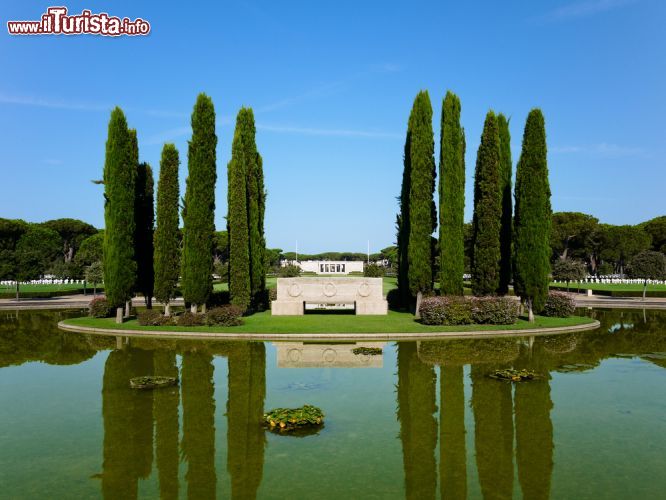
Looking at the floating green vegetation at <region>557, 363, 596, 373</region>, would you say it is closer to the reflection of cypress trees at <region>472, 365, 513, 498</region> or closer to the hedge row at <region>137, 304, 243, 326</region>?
the reflection of cypress trees at <region>472, 365, 513, 498</region>

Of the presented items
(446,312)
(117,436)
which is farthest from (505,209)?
(117,436)

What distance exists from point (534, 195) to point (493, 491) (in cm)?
2115

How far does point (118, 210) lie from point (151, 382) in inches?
565

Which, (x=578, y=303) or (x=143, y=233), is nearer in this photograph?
(x=143, y=233)

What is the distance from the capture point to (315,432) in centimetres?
974

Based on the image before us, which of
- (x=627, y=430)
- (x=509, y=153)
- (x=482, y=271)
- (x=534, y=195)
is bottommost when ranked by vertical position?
(x=627, y=430)

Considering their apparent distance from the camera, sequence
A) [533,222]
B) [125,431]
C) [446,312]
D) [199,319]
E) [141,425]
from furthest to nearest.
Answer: [533,222]
[199,319]
[446,312]
[141,425]
[125,431]

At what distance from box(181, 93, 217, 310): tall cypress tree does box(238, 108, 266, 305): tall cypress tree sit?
13.5 ft

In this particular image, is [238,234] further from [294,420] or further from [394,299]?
[294,420]

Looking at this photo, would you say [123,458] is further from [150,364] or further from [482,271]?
[482,271]

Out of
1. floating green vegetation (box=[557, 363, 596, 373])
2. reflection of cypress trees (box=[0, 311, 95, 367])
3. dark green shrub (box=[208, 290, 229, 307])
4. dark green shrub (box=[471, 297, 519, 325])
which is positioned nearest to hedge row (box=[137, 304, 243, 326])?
reflection of cypress trees (box=[0, 311, 95, 367])

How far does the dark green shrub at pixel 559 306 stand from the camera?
2747cm

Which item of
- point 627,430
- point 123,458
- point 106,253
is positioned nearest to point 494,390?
point 627,430

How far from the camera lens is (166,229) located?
1021 inches
